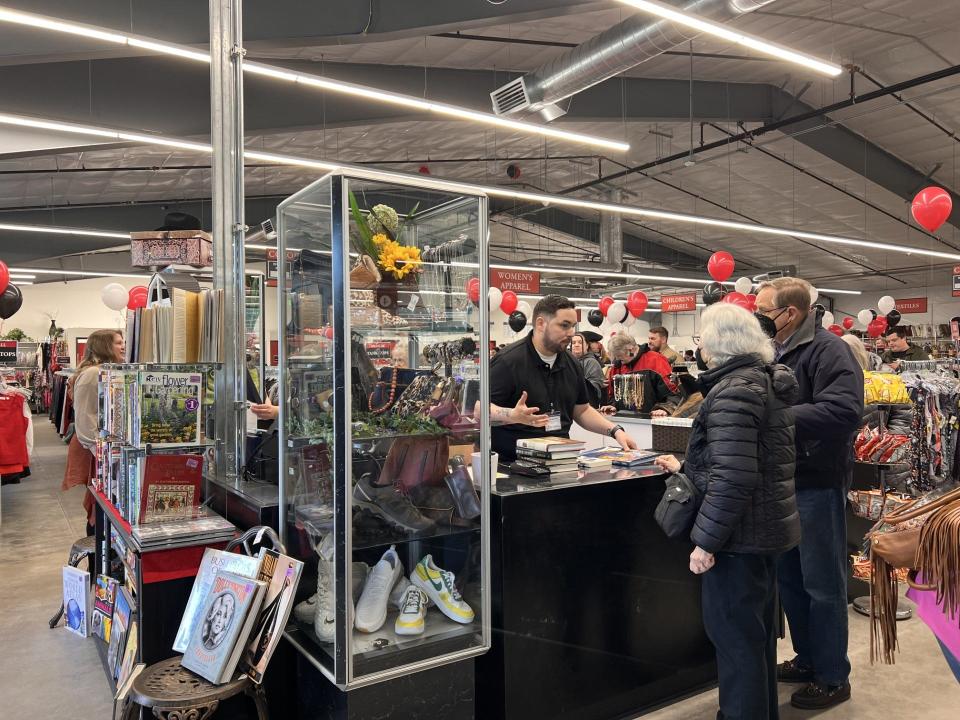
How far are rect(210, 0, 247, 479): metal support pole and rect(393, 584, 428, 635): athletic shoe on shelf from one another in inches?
45.8

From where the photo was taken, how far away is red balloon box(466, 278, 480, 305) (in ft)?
8.28

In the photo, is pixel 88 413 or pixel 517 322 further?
pixel 517 322

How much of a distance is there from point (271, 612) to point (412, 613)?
0.47 meters

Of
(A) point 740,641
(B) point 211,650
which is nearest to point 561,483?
(A) point 740,641

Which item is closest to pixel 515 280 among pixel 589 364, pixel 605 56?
pixel 589 364

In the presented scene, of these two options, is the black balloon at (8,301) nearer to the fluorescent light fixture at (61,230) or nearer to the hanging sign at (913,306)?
the fluorescent light fixture at (61,230)

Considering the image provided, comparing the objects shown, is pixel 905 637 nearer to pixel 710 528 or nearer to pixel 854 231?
pixel 710 528

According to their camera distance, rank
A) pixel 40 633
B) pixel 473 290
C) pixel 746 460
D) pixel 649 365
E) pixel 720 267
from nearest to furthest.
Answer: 1. pixel 746 460
2. pixel 473 290
3. pixel 40 633
4. pixel 649 365
5. pixel 720 267

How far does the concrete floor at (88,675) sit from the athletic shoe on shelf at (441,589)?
1064mm

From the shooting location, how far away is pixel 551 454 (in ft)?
9.78

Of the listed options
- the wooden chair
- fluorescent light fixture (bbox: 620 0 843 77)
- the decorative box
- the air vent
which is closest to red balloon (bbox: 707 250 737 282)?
the air vent

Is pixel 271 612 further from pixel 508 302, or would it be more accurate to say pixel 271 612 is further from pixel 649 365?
pixel 508 302

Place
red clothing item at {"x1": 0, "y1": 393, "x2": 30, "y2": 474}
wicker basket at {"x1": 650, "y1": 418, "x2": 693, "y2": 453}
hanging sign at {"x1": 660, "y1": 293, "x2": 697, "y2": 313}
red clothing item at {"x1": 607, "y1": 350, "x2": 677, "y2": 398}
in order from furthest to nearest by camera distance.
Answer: hanging sign at {"x1": 660, "y1": 293, "x2": 697, "y2": 313} → red clothing item at {"x1": 607, "y1": 350, "x2": 677, "y2": 398} → red clothing item at {"x1": 0, "y1": 393, "x2": 30, "y2": 474} → wicker basket at {"x1": 650, "y1": 418, "x2": 693, "y2": 453}

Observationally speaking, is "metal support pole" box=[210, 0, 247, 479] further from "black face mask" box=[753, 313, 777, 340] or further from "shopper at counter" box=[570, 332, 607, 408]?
"shopper at counter" box=[570, 332, 607, 408]
